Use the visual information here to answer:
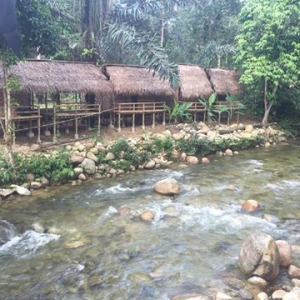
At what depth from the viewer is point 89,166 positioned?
13133mm

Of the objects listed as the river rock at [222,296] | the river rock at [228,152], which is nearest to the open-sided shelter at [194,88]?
the river rock at [228,152]

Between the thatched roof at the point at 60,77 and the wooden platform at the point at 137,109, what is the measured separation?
951mm

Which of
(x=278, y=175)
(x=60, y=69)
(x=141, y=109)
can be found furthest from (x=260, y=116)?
(x=60, y=69)

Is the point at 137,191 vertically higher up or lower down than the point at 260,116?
lower down

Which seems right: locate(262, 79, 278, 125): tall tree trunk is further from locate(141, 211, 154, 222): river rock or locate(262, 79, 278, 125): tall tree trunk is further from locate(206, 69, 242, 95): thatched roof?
locate(141, 211, 154, 222): river rock

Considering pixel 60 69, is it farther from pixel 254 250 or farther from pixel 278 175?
pixel 254 250

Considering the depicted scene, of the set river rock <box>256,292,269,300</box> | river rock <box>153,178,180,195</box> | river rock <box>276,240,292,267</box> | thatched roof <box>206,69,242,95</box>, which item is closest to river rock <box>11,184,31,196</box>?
river rock <box>153,178,180,195</box>

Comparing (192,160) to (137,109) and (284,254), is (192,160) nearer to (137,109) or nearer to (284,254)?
(137,109)

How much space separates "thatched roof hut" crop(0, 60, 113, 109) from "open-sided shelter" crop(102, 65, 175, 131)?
63 centimetres

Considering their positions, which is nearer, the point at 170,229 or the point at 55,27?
the point at 170,229

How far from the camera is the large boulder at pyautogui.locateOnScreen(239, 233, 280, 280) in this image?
6.64m

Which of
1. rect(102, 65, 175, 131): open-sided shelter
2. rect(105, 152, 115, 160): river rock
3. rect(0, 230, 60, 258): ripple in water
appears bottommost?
rect(0, 230, 60, 258): ripple in water

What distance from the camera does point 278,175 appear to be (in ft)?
46.1

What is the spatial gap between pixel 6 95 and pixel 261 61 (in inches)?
541
